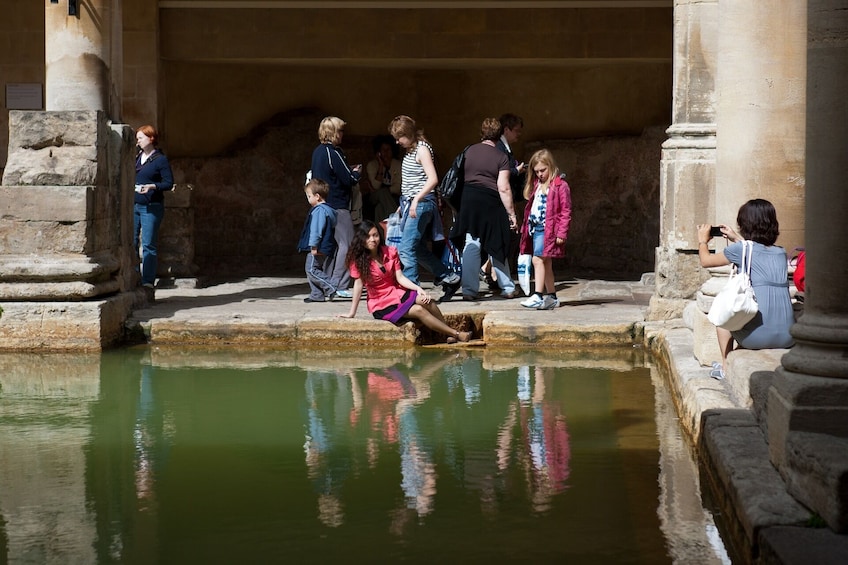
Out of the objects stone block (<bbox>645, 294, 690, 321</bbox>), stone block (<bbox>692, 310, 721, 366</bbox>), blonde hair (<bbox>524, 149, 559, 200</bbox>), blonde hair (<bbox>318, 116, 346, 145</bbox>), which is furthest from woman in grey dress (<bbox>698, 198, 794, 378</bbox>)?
blonde hair (<bbox>318, 116, 346, 145</bbox>)


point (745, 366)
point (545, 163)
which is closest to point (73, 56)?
point (545, 163)

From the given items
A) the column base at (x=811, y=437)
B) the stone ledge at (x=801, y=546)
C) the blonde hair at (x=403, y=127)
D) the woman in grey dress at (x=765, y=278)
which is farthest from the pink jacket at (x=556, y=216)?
the stone ledge at (x=801, y=546)

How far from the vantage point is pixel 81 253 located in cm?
920

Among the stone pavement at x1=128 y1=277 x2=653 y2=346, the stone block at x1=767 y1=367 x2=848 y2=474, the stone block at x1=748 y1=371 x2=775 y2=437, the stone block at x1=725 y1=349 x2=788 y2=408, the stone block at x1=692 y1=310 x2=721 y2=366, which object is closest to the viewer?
the stone block at x1=767 y1=367 x2=848 y2=474

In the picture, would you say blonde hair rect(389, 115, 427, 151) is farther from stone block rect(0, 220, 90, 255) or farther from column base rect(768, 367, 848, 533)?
column base rect(768, 367, 848, 533)

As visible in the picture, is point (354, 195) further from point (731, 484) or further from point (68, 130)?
point (731, 484)

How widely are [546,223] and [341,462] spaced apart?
4.62m

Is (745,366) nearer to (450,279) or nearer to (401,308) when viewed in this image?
(401,308)

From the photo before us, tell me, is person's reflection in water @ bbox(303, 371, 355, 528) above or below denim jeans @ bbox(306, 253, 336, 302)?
below

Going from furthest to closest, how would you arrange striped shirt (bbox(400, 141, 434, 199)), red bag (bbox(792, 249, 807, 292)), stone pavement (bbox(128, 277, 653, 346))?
striped shirt (bbox(400, 141, 434, 199))
stone pavement (bbox(128, 277, 653, 346))
red bag (bbox(792, 249, 807, 292))

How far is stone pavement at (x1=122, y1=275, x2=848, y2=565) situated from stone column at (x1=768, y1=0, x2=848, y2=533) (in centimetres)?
22

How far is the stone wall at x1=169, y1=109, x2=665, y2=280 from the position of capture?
1452 cm

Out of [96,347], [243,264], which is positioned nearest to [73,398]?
[96,347]

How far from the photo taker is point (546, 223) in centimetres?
1005
